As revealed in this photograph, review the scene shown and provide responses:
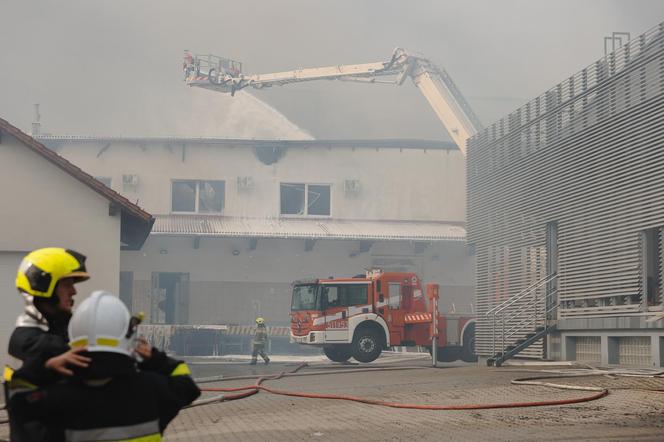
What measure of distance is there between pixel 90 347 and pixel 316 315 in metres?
22.9

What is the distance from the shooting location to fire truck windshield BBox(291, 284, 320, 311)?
26344 millimetres

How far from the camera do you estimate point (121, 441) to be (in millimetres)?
3332

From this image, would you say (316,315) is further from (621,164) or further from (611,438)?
(611,438)

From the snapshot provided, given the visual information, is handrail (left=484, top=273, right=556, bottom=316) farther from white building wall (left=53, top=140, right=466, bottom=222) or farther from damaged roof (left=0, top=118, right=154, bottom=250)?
white building wall (left=53, top=140, right=466, bottom=222)

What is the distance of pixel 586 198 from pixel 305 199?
20.3 meters

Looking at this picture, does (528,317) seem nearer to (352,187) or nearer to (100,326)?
(352,187)

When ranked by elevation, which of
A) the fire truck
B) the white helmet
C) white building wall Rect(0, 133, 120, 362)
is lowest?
the fire truck

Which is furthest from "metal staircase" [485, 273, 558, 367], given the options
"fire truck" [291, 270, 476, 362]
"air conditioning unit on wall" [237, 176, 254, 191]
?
"air conditioning unit on wall" [237, 176, 254, 191]

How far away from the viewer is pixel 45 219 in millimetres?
20250

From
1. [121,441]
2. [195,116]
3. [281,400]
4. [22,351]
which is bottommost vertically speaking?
[281,400]

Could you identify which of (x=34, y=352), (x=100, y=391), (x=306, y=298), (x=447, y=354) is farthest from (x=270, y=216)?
(x=100, y=391)

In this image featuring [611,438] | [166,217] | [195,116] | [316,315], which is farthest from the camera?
[195,116]

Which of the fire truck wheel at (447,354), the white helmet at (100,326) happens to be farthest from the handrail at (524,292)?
the white helmet at (100,326)

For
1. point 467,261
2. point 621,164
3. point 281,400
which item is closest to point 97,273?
point 281,400
